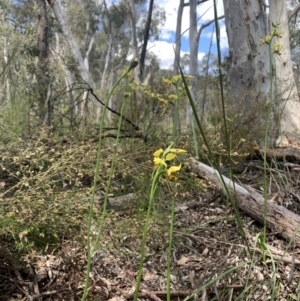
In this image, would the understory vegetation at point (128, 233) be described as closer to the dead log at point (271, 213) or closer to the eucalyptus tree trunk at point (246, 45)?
the dead log at point (271, 213)

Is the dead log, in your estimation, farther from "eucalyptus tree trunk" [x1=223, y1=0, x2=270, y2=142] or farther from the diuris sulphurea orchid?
"eucalyptus tree trunk" [x1=223, y1=0, x2=270, y2=142]

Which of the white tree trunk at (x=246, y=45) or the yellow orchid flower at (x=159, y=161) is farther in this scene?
the white tree trunk at (x=246, y=45)

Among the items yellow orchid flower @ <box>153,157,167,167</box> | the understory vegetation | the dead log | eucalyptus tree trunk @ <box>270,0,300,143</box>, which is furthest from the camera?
eucalyptus tree trunk @ <box>270,0,300,143</box>

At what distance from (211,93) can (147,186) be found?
5.92 feet

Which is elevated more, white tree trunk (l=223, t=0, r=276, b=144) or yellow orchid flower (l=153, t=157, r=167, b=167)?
white tree trunk (l=223, t=0, r=276, b=144)

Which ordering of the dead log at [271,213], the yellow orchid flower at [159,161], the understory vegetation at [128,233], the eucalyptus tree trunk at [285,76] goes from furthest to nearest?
the eucalyptus tree trunk at [285,76], the dead log at [271,213], the understory vegetation at [128,233], the yellow orchid flower at [159,161]

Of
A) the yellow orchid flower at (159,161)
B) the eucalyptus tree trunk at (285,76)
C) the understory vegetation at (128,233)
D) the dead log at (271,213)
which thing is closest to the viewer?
the yellow orchid flower at (159,161)

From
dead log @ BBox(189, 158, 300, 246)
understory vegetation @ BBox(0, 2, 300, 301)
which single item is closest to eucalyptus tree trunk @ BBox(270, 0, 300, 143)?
dead log @ BBox(189, 158, 300, 246)

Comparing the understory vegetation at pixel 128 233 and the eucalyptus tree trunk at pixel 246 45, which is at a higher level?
the eucalyptus tree trunk at pixel 246 45

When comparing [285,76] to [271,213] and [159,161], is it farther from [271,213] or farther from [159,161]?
[159,161]

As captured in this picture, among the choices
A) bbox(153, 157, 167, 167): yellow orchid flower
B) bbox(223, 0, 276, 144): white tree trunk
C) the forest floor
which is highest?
bbox(223, 0, 276, 144): white tree trunk

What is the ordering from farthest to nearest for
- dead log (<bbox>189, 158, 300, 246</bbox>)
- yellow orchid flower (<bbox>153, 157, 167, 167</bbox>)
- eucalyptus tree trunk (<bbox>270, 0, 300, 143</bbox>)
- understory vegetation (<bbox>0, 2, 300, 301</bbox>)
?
1. eucalyptus tree trunk (<bbox>270, 0, 300, 143</bbox>)
2. dead log (<bbox>189, 158, 300, 246</bbox>)
3. understory vegetation (<bbox>0, 2, 300, 301</bbox>)
4. yellow orchid flower (<bbox>153, 157, 167, 167</bbox>)

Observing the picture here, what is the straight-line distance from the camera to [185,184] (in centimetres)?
142

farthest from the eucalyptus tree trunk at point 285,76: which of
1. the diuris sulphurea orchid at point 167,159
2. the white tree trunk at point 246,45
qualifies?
the diuris sulphurea orchid at point 167,159
